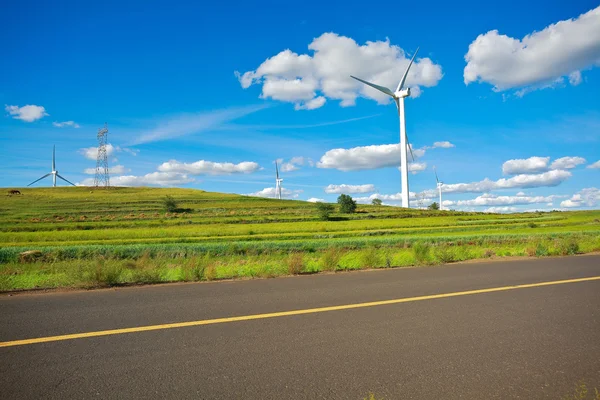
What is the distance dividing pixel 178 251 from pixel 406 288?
705 inches

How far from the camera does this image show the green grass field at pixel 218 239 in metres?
12.1

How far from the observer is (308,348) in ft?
14.8

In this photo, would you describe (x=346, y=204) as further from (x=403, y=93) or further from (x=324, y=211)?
(x=403, y=93)

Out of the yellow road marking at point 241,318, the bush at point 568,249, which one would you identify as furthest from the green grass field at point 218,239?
the yellow road marking at point 241,318

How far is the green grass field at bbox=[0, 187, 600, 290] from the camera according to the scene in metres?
12.1

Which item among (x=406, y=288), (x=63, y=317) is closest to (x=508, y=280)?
(x=406, y=288)

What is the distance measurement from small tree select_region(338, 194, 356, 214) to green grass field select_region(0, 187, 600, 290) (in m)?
4.44

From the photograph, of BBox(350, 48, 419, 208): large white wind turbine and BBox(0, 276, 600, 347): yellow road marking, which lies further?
BBox(350, 48, 419, 208): large white wind turbine

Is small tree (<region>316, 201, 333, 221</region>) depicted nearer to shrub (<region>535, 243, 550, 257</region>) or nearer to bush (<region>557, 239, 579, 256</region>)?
bush (<region>557, 239, 579, 256</region>)

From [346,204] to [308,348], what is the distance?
77.5 m

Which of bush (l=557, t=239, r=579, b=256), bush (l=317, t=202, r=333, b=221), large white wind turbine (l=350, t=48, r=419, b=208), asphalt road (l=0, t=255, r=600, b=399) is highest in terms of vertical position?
large white wind turbine (l=350, t=48, r=419, b=208)

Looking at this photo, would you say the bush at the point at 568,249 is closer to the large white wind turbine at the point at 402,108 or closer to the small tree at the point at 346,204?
the large white wind turbine at the point at 402,108

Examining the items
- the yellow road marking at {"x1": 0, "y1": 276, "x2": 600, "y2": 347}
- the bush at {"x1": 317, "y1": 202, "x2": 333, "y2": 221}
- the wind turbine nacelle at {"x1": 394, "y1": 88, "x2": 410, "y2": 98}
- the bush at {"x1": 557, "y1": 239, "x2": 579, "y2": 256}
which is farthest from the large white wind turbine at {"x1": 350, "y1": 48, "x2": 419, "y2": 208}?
the yellow road marking at {"x1": 0, "y1": 276, "x2": 600, "y2": 347}

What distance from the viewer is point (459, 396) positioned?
346 cm
